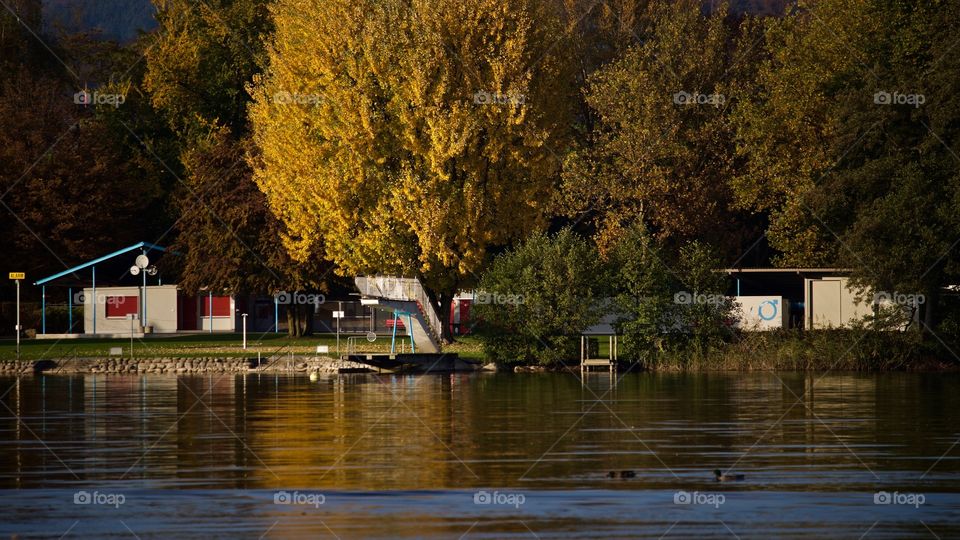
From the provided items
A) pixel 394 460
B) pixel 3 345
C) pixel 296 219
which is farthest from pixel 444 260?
pixel 394 460

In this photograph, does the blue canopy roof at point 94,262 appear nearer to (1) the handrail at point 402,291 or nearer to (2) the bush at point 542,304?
(1) the handrail at point 402,291

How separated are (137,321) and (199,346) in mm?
19289

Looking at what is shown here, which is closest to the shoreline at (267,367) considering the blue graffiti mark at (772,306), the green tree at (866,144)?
the green tree at (866,144)

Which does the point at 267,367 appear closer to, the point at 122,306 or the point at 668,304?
the point at 668,304

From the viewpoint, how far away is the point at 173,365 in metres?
71.2

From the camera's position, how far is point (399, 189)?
7500cm

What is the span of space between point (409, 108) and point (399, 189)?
3988 millimetres

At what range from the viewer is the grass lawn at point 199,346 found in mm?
75688

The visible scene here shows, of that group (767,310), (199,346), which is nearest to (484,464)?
(767,310)

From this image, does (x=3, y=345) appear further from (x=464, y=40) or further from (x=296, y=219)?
(x=464, y=40)

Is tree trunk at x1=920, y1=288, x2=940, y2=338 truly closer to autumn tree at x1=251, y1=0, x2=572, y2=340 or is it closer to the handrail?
autumn tree at x1=251, y1=0, x2=572, y2=340

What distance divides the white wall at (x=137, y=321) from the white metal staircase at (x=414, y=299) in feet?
85.7

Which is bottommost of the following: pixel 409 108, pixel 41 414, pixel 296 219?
pixel 41 414

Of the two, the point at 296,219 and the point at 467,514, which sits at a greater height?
the point at 296,219
